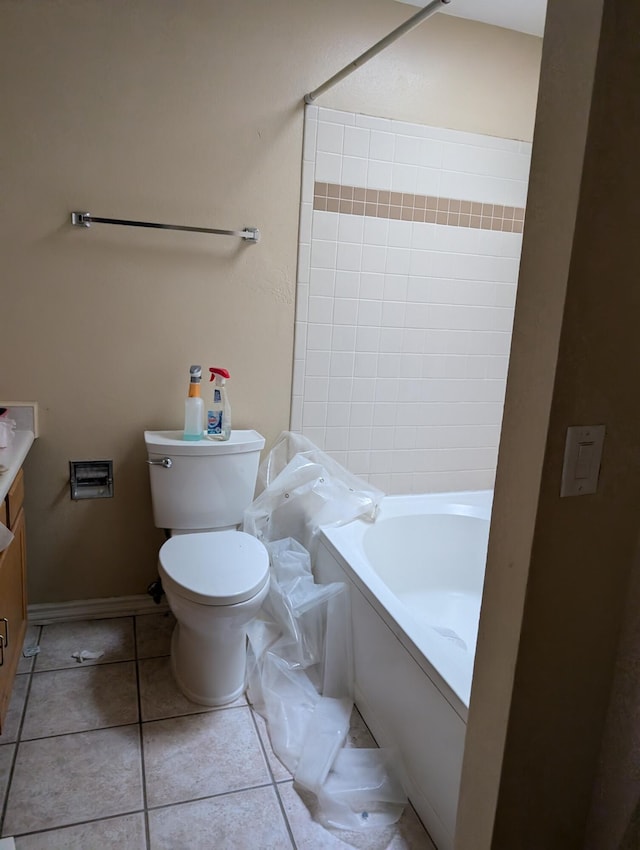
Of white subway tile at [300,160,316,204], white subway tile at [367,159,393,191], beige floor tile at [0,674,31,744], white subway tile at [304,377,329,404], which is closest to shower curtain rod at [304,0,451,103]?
white subway tile at [300,160,316,204]

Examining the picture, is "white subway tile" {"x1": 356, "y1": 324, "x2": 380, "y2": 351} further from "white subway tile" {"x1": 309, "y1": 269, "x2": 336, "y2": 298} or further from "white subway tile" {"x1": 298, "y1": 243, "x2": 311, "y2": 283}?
"white subway tile" {"x1": 298, "y1": 243, "x2": 311, "y2": 283}

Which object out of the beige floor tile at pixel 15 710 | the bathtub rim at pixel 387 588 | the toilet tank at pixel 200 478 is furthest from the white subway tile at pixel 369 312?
the beige floor tile at pixel 15 710

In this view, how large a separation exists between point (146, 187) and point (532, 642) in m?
1.89

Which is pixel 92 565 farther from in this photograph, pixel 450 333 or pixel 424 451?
pixel 450 333

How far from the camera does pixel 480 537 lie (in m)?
2.40

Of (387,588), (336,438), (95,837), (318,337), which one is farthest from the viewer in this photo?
(336,438)

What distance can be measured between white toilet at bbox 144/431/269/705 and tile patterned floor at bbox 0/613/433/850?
12cm

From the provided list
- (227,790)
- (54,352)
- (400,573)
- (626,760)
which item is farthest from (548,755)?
(54,352)

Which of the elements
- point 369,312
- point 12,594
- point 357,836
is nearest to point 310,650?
point 357,836

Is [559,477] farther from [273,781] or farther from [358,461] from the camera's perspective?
[358,461]

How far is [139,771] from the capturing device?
5.20ft

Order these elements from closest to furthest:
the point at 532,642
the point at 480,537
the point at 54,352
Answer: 1. the point at 532,642
2. the point at 54,352
3. the point at 480,537

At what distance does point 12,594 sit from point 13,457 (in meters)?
0.41

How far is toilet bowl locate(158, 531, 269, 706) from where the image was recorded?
1.70 meters
